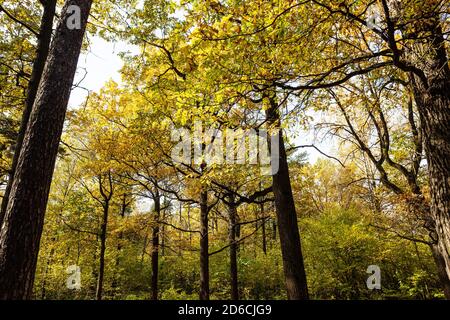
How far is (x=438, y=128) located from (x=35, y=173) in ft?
15.7

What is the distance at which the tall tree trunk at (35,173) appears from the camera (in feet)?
8.81

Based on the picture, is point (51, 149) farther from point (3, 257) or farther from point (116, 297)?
point (116, 297)

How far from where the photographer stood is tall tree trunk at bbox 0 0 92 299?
8.81 feet

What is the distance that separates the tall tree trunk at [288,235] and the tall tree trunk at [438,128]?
2125 millimetres

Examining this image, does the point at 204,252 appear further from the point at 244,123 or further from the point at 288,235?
the point at 244,123

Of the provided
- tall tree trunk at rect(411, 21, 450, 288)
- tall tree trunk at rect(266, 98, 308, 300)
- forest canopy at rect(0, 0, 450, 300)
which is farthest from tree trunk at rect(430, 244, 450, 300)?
tall tree trunk at rect(411, 21, 450, 288)

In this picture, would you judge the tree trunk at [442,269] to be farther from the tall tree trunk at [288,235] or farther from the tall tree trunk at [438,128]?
the tall tree trunk at [438,128]

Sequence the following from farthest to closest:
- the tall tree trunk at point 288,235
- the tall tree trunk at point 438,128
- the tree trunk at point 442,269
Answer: the tree trunk at point 442,269 < the tall tree trunk at point 288,235 < the tall tree trunk at point 438,128

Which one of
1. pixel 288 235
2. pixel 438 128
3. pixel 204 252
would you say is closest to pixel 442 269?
pixel 288 235

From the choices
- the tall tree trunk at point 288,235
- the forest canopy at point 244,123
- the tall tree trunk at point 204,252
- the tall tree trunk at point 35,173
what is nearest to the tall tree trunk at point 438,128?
the forest canopy at point 244,123

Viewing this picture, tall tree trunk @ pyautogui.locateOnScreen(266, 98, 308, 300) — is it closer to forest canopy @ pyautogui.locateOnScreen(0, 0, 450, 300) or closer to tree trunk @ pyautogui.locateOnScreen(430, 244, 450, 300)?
forest canopy @ pyautogui.locateOnScreen(0, 0, 450, 300)
